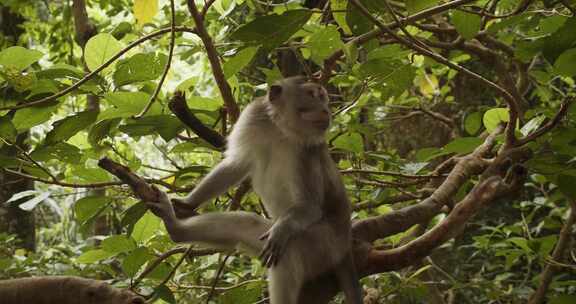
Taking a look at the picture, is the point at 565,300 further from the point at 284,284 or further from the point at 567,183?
the point at 284,284

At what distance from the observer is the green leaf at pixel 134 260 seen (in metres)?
2.72

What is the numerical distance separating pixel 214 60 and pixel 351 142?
3.40 ft

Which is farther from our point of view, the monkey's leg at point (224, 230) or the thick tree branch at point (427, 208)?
the monkey's leg at point (224, 230)

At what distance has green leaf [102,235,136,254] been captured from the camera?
2.83 meters

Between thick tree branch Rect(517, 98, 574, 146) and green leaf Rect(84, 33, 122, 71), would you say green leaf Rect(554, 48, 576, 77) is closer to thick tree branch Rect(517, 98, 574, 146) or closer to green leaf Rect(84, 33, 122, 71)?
thick tree branch Rect(517, 98, 574, 146)

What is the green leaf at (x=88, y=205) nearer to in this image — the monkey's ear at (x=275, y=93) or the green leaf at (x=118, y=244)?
the green leaf at (x=118, y=244)

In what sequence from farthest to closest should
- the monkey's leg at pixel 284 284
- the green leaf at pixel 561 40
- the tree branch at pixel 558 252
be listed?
1. the tree branch at pixel 558 252
2. the monkey's leg at pixel 284 284
3. the green leaf at pixel 561 40

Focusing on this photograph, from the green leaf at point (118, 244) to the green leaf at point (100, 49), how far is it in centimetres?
82

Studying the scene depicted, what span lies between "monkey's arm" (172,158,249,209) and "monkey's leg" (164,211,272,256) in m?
0.10

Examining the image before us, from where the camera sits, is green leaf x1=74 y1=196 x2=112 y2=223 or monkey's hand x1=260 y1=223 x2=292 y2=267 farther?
monkey's hand x1=260 y1=223 x2=292 y2=267

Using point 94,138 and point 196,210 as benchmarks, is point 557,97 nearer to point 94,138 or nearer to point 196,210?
point 196,210

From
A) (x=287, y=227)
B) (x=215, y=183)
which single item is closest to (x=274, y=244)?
(x=287, y=227)

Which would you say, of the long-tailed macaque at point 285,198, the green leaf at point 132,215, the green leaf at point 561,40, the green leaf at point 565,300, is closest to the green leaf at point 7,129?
the green leaf at point 132,215

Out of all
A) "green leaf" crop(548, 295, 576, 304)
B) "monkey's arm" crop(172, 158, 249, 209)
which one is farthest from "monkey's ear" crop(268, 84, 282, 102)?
"green leaf" crop(548, 295, 576, 304)
